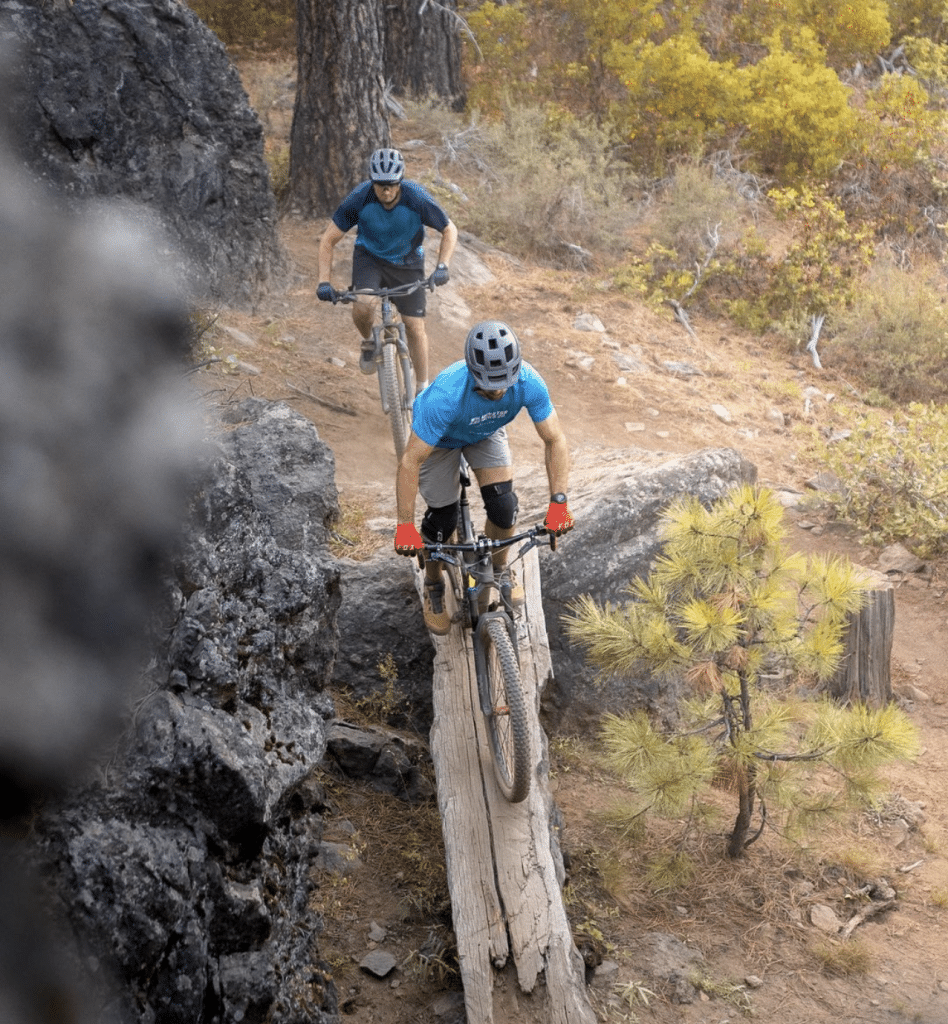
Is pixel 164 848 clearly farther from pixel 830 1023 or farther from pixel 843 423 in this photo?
pixel 843 423

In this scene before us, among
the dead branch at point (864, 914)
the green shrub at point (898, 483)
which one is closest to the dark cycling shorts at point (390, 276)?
the green shrub at point (898, 483)

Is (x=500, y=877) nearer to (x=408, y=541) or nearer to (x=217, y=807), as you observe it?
(x=408, y=541)

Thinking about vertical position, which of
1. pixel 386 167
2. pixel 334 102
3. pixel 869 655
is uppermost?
pixel 386 167

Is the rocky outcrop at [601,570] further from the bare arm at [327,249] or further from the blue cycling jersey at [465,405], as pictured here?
the bare arm at [327,249]

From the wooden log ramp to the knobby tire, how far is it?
233cm

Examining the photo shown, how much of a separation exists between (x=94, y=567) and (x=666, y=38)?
15564 millimetres

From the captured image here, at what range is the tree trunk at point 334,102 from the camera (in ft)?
37.2

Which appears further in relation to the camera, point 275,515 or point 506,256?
point 506,256

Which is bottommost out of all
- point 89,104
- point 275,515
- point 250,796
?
point 275,515

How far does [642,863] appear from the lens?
5.49m

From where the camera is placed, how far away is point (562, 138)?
1406 centimetres

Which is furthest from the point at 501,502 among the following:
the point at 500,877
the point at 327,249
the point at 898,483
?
the point at 898,483

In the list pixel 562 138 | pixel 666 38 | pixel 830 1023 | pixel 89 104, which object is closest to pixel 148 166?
pixel 89 104

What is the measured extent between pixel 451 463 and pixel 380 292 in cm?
235
